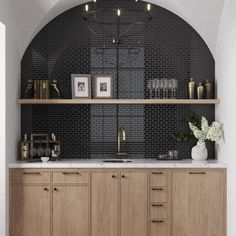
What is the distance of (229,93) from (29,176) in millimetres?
2298

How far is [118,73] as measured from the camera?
6262mm

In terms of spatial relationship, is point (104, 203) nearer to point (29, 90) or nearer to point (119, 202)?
point (119, 202)

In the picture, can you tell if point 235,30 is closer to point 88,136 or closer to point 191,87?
point 191,87

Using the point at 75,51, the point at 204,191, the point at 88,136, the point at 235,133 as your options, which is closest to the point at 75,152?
the point at 88,136

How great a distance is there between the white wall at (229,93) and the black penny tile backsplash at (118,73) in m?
0.46

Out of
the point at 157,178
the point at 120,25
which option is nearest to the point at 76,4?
the point at 120,25

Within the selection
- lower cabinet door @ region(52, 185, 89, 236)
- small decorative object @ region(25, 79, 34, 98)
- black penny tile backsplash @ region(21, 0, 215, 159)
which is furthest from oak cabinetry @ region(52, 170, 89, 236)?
small decorative object @ region(25, 79, 34, 98)

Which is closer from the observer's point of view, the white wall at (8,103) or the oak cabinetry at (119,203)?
the white wall at (8,103)

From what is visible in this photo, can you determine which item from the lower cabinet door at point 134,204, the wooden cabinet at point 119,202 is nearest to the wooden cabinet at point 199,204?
the wooden cabinet at point 119,202

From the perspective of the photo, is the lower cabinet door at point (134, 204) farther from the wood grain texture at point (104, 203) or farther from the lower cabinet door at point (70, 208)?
the lower cabinet door at point (70, 208)

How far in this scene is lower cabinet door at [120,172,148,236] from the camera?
5.60m

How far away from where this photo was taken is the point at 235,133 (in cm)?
520

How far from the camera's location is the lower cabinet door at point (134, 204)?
560 cm

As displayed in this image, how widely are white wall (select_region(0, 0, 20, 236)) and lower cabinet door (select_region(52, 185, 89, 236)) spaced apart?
0.54m
